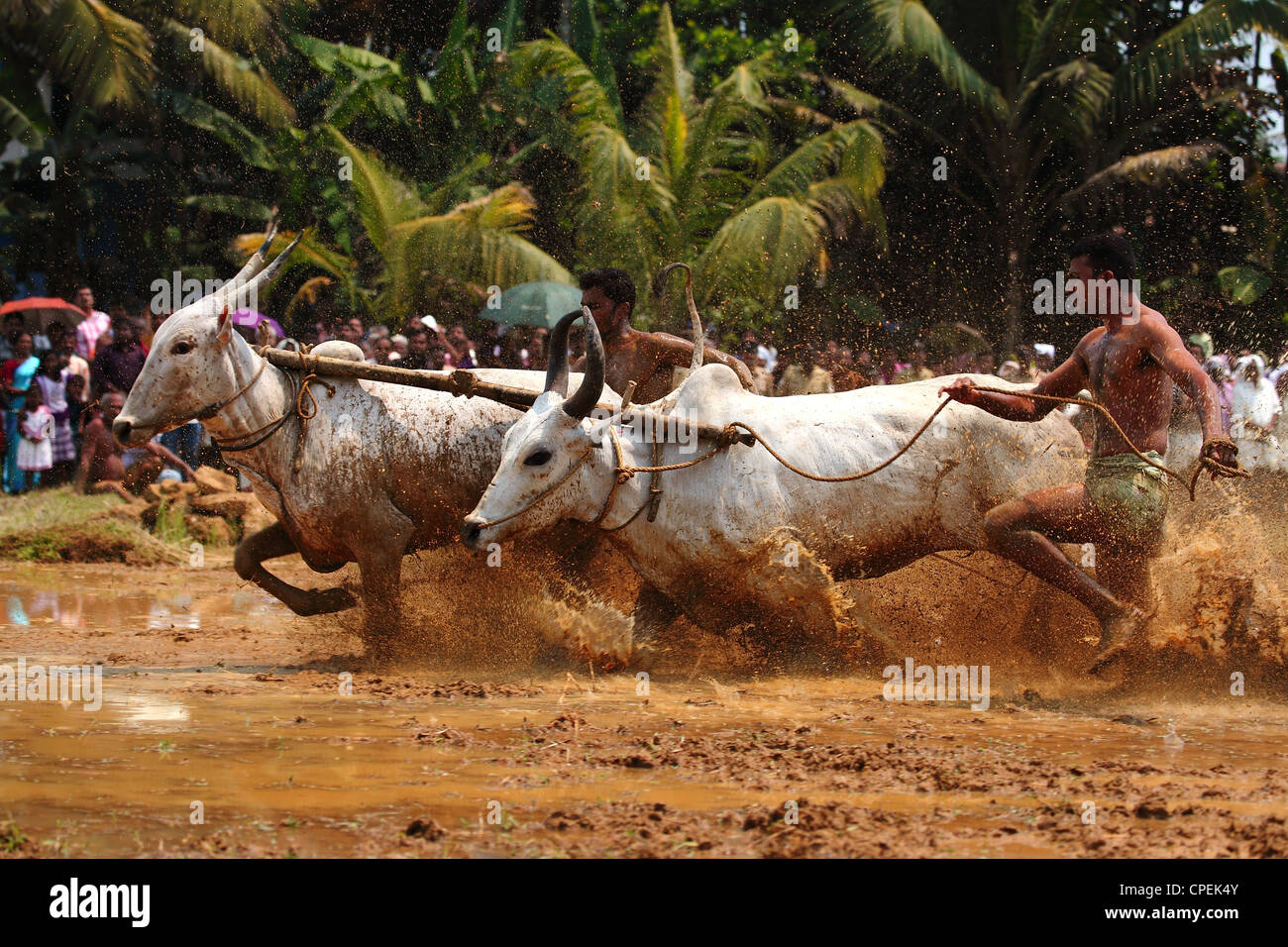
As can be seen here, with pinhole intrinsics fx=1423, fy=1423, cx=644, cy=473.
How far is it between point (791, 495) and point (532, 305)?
8892 mm

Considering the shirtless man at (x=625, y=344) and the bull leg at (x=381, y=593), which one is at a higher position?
the shirtless man at (x=625, y=344)

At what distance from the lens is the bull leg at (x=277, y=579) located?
6746 mm

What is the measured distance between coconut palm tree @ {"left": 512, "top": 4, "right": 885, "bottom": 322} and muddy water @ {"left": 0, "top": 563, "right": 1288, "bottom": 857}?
952 cm

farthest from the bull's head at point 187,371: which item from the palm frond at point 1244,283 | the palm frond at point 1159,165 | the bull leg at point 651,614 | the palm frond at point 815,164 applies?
the palm frond at point 1244,283

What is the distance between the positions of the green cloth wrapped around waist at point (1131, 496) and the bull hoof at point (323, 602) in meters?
3.43

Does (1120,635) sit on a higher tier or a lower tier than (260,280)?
lower

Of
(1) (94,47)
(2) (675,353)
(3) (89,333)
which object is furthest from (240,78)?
(2) (675,353)

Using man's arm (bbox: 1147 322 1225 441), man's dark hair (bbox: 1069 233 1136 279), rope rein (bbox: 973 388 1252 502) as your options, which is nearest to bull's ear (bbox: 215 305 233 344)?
rope rein (bbox: 973 388 1252 502)

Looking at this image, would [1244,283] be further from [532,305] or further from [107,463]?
[107,463]

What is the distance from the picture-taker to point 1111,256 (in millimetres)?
5621

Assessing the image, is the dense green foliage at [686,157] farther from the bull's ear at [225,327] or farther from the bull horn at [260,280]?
the bull's ear at [225,327]

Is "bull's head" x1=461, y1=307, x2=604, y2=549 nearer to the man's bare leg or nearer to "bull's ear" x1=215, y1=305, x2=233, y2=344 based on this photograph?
"bull's ear" x1=215, y1=305, x2=233, y2=344
